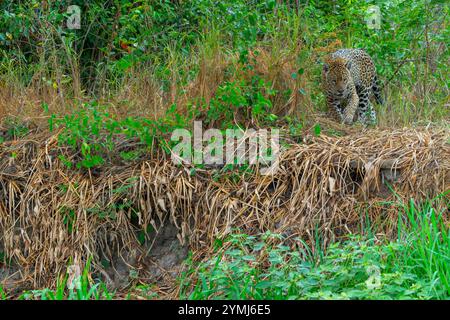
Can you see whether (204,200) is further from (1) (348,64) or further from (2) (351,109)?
(1) (348,64)

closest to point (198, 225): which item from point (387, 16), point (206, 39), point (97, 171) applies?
point (97, 171)

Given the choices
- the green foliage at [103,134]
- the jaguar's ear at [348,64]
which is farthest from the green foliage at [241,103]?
the jaguar's ear at [348,64]

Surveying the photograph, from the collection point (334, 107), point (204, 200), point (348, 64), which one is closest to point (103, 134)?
point (204, 200)

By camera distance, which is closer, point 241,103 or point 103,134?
point 241,103

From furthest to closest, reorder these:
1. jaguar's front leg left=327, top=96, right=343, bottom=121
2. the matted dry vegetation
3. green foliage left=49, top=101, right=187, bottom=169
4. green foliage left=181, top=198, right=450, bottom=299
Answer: jaguar's front leg left=327, top=96, right=343, bottom=121
green foliage left=49, top=101, right=187, bottom=169
the matted dry vegetation
green foliage left=181, top=198, right=450, bottom=299

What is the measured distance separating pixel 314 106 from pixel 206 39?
1.12 metres

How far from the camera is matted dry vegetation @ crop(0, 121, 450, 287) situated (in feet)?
17.4

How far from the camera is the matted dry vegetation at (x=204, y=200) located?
17.4 feet

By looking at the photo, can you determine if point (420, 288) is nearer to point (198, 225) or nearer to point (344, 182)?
point (344, 182)

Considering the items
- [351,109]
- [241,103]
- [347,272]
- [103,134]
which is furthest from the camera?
[351,109]

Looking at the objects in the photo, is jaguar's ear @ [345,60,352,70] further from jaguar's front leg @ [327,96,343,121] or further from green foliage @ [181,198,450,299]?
green foliage @ [181,198,450,299]

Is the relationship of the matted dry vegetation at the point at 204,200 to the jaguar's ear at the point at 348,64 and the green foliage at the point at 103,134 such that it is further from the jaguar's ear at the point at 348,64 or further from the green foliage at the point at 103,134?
the jaguar's ear at the point at 348,64

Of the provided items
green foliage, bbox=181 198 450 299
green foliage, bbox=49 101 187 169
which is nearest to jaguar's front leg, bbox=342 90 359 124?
green foliage, bbox=49 101 187 169

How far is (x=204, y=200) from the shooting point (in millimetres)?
5477
